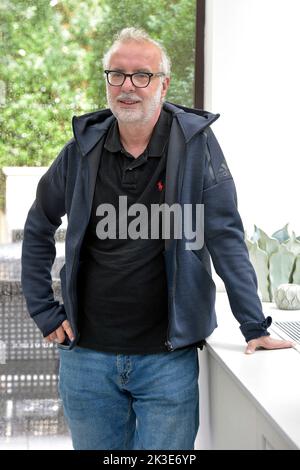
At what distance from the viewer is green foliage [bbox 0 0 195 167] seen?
2.97 m

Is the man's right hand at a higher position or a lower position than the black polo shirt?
lower

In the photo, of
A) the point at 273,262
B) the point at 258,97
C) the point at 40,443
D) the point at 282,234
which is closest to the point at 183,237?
the point at 273,262

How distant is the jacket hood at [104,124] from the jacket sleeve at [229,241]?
0.05 m

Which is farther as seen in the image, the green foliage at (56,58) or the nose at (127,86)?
the green foliage at (56,58)

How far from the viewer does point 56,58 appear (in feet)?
9.84

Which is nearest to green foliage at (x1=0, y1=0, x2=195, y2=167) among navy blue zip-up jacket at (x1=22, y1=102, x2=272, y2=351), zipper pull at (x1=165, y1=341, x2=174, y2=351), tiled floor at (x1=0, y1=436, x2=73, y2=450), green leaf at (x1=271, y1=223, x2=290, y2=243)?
green leaf at (x1=271, y1=223, x2=290, y2=243)

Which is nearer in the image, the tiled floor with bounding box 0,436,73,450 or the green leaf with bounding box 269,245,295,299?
the green leaf with bounding box 269,245,295,299

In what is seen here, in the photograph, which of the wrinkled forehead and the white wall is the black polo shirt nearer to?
the wrinkled forehead

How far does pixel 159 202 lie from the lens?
6.79 ft

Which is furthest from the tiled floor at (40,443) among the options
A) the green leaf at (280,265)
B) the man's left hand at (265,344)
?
the man's left hand at (265,344)

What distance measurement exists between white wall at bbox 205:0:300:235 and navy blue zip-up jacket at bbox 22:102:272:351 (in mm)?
863

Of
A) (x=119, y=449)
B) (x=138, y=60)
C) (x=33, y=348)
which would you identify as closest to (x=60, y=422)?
(x=33, y=348)

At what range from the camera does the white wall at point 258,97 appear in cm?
297

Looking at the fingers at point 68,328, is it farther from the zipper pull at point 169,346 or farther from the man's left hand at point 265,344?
the man's left hand at point 265,344
